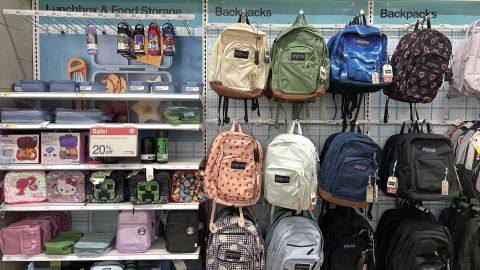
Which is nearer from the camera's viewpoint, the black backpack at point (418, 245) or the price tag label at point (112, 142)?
the price tag label at point (112, 142)

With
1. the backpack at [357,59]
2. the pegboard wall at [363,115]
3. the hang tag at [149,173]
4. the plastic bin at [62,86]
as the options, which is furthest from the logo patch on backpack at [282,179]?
the plastic bin at [62,86]

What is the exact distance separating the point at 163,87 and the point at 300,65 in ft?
3.44

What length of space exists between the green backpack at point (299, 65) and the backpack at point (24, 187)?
1.91 m

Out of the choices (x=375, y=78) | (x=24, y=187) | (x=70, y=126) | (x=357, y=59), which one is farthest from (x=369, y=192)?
(x=24, y=187)

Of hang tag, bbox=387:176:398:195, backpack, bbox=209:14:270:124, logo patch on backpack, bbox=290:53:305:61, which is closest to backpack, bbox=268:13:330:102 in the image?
logo patch on backpack, bbox=290:53:305:61

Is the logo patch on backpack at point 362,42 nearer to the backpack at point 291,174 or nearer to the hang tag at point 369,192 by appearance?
the backpack at point 291,174

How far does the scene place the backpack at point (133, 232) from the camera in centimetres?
254

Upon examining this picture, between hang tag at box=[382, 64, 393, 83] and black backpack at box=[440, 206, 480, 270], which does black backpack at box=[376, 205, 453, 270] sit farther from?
hang tag at box=[382, 64, 393, 83]

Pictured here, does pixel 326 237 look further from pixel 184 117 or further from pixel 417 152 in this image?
pixel 184 117

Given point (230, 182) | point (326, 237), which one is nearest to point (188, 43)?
point (230, 182)

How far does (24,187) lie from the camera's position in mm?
2525

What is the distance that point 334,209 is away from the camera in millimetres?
2805

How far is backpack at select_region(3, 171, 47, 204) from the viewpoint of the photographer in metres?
2.50

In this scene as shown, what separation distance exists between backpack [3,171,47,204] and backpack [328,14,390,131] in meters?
2.36
